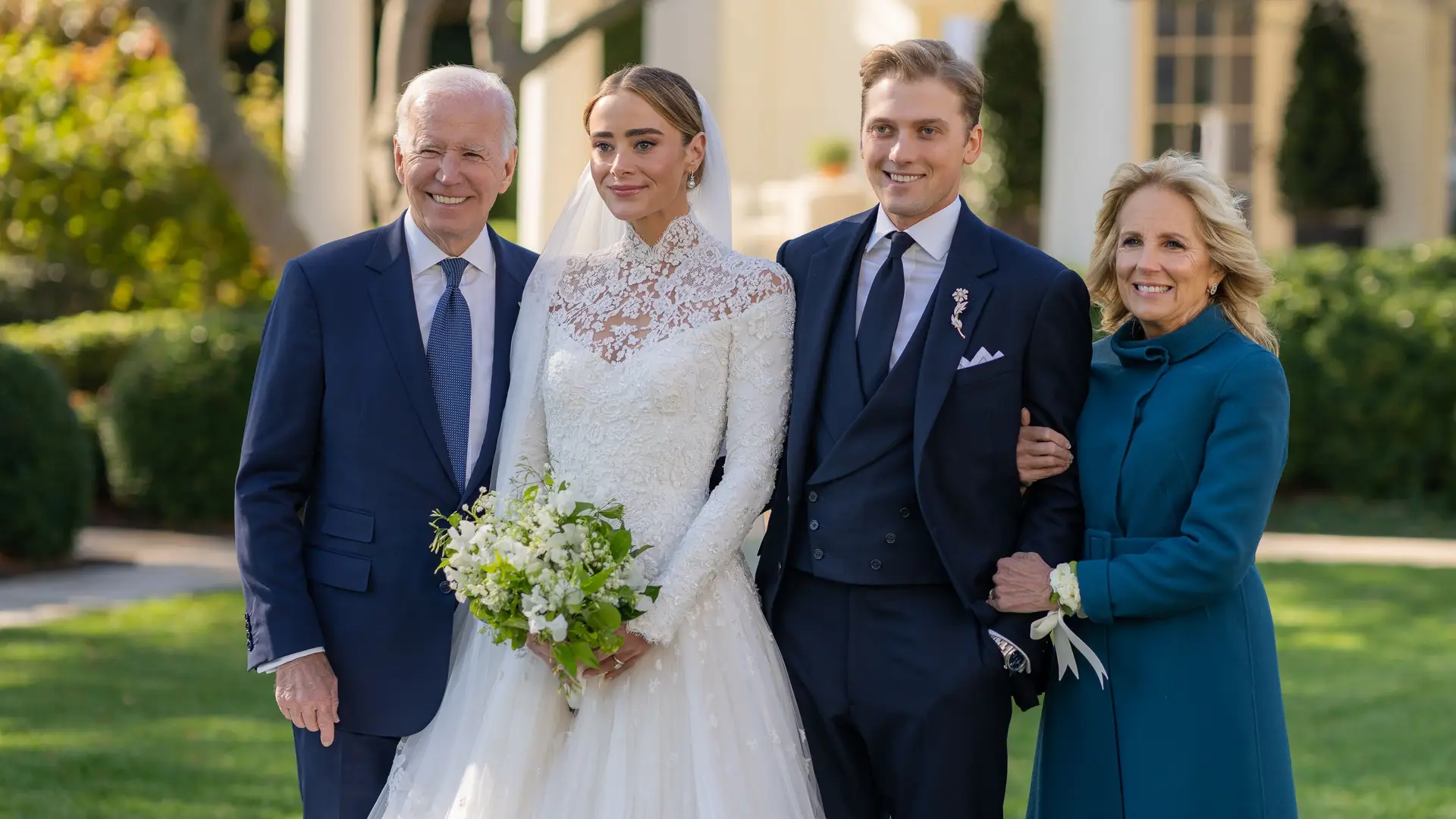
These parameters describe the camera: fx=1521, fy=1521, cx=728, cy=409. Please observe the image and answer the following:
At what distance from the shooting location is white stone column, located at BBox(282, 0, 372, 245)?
1415cm

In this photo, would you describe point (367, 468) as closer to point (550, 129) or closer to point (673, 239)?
point (673, 239)

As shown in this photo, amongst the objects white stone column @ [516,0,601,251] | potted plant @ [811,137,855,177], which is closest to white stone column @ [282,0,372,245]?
white stone column @ [516,0,601,251]

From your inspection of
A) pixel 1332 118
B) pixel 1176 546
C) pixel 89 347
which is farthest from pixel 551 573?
pixel 1332 118

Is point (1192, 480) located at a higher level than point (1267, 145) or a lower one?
lower

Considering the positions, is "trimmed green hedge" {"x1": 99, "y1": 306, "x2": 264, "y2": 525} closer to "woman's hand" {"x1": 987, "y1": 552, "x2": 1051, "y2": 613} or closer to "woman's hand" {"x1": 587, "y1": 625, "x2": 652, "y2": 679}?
"woman's hand" {"x1": 587, "y1": 625, "x2": 652, "y2": 679}

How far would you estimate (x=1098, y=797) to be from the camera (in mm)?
3576

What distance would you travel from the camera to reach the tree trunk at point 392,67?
34.3 ft

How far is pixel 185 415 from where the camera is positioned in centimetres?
1134

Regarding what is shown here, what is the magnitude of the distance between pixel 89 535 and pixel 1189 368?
9.95 m

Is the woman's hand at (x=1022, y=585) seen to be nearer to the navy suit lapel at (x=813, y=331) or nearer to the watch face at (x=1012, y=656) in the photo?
the watch face at (x=1012, y=656)

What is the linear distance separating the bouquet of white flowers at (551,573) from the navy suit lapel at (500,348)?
22 cm

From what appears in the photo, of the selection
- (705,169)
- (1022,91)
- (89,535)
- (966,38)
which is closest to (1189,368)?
(705,169)

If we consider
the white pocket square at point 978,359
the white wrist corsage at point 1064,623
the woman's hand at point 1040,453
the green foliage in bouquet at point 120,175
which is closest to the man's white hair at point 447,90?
the white pocket square at point 978,359

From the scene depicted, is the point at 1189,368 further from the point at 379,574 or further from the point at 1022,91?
the point at 1022,91
